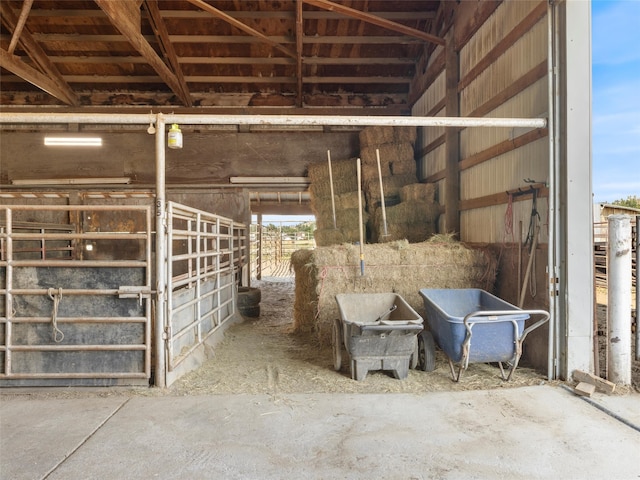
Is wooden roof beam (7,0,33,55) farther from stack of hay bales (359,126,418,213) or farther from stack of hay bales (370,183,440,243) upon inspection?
stack of hay bales (370,183,440,243)

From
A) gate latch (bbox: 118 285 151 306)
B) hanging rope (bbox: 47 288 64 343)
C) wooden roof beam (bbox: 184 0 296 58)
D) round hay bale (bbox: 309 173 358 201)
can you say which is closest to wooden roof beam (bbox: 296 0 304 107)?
wooden roof beam (bbox: 184 0 296 58)

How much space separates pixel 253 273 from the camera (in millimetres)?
13242

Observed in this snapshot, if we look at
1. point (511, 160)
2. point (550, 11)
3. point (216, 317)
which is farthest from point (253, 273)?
point (550, 11)

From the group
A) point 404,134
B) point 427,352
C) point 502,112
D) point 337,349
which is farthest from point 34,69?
point 427,352

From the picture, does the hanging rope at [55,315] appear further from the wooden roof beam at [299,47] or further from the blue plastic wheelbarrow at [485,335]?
the wooden roof beam at [299,47]

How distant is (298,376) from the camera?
11.2 feet

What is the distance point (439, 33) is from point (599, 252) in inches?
269

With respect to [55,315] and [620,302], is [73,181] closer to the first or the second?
[55,315]

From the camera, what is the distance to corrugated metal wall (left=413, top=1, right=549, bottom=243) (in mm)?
3475

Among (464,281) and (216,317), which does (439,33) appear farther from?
(216,317)

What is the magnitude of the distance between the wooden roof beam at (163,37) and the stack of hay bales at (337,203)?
2933 mm

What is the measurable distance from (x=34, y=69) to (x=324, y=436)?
24.7 feet

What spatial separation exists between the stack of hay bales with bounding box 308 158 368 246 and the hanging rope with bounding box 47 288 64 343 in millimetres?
3886

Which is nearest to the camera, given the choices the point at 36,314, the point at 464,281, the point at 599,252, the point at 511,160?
the point at 36,314
